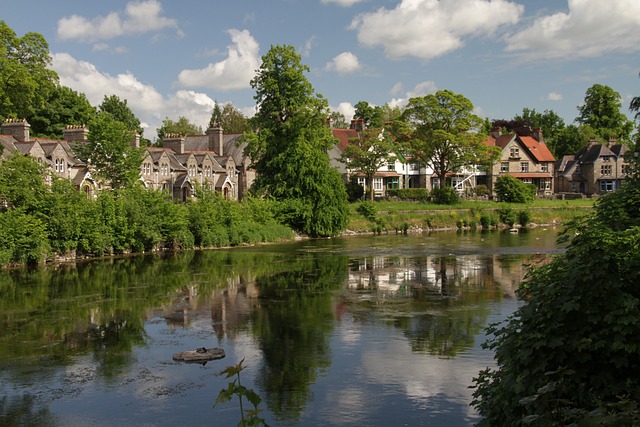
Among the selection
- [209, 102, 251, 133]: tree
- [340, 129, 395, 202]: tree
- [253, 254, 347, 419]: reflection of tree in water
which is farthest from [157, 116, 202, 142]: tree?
[253, 254, 347, 419]: reflection of tree in water

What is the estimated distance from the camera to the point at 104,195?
45844mm

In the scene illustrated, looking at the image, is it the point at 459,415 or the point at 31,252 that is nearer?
the point at 459,415

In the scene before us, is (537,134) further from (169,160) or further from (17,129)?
(17,129)

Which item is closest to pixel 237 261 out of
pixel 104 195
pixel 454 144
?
pixel 104 195

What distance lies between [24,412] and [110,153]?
45.8 m

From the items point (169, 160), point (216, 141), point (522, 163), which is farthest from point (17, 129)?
point (522, 163)

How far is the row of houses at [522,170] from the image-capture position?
87.4 meters

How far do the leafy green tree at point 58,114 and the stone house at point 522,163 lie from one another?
53.9 m

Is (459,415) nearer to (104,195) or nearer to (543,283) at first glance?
(543,283)

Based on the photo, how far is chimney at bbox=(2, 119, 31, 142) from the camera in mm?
64500

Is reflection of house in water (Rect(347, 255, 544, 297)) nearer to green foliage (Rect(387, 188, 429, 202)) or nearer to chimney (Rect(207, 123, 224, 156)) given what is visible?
green foliage (Rect(387, 188, 429, 202))

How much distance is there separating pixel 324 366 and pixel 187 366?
3531mm

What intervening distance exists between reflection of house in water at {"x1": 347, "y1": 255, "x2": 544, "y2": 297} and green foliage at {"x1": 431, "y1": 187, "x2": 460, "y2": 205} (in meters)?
32.8

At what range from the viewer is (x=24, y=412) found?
14117 mm
